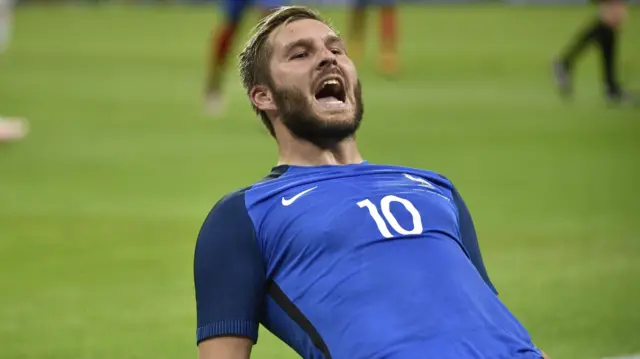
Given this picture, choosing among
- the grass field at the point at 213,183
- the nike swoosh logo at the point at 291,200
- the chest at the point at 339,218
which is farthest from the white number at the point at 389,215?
the grass field at the point at 213,183

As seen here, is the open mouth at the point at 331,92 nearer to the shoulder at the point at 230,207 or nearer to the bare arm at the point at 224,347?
the shoulder at the point at 230,207

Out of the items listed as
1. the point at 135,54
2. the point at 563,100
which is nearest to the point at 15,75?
→ the point at 135,54

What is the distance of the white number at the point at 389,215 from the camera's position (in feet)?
11.8

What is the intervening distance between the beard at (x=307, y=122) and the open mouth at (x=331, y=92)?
58 millimetres

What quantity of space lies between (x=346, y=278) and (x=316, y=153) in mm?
600

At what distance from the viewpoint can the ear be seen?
4.00m

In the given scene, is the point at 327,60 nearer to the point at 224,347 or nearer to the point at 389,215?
the point at 389,215

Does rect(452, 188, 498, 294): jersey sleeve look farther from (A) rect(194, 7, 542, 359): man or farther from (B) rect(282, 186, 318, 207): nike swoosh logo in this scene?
(B) rect(282, 186, 318, 207): nike swoosh logo

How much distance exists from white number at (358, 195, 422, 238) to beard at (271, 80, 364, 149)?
32cm

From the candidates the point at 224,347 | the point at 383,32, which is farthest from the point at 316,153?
the point at 383,32

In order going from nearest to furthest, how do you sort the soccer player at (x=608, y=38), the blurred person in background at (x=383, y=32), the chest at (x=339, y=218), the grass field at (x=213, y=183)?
the chest at (x=339, y=218)
the grass field at (x=213, y=183)
the soccer player at (x=608, y=38)
the blurred person in background at (x=383, y=32)

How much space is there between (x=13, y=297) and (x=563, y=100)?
11.0 meters

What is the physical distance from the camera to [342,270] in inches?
137

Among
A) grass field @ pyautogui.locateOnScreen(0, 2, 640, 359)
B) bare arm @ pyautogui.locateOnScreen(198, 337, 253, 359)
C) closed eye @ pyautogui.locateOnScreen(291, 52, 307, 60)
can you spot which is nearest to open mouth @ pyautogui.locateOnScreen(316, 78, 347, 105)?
closed eye @ pyautogui.locateOnScreen(291, 52, 307, 60)
